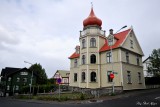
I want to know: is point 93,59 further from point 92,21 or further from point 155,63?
point 155,63

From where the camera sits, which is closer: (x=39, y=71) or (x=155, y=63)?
(x=155, y=63)

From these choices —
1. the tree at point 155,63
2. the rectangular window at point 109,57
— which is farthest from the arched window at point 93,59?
the tree at point 155,63

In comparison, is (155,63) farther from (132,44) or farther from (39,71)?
(39,71)

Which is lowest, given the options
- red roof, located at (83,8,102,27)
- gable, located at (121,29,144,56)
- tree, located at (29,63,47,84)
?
tree, located at (29,63,47,84)

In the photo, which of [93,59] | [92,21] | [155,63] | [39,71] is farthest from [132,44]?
[39,71]

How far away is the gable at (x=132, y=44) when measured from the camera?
30141 mm

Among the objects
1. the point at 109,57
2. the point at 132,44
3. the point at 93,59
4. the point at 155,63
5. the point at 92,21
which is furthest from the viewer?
the point at 155,63

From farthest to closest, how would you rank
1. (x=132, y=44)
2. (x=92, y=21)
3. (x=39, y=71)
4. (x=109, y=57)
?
(x=39, y=71)
(x=132, y=44)
(x=92, y=21)
(x=109, y=57)

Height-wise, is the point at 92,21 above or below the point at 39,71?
above

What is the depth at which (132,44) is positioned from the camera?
107ft

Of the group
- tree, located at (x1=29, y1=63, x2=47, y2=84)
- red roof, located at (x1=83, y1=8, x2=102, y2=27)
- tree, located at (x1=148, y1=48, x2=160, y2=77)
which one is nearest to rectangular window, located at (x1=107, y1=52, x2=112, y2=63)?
red roof, located at (x1=83, y1=8, x2=102, y2=27)

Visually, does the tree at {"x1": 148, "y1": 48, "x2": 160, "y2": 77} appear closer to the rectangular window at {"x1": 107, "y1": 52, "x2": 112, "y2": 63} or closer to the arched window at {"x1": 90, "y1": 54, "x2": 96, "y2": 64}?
the rectangular window at {"x1": 107, "y1": 52, "x2": 112, "y2": 63}

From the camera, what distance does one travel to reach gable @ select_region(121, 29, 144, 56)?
30141 mm

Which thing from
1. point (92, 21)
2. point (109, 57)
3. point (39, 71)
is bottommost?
point (39, 71)
